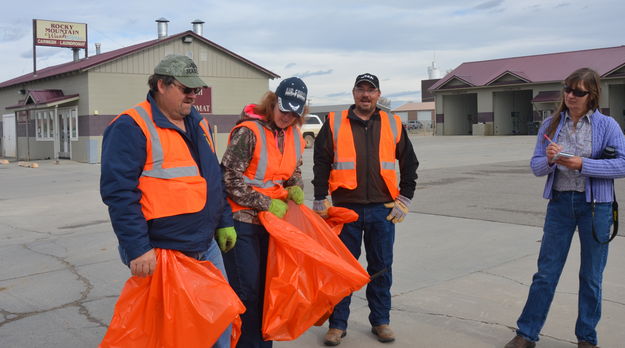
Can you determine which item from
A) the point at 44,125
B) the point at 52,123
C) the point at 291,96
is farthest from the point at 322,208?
the point at 44,125

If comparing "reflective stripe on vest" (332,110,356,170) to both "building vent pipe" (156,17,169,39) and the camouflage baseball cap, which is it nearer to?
the camouflage baseball cap

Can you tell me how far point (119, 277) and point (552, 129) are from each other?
14.4 ft

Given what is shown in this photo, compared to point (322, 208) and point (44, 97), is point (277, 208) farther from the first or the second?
point (44, 97)

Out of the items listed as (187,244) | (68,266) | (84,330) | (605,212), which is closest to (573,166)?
(605,212)

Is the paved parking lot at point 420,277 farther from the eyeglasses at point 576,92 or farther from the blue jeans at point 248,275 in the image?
the eyeglasses at point 576,92

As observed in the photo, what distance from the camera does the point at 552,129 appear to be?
4.26m

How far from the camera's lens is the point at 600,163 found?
396 cm

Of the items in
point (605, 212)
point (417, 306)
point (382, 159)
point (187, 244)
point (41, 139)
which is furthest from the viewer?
point (41, 139)

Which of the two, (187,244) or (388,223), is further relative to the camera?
(388,223)

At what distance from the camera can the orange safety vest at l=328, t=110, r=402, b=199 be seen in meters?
4.62

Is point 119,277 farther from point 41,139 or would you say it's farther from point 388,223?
point 41,139

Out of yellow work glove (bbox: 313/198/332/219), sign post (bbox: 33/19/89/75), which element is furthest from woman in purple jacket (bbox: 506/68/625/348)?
sign post (bbox: 33/19/89/75)

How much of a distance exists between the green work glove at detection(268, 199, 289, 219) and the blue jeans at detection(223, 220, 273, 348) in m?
0.12

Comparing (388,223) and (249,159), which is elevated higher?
(249,159)
